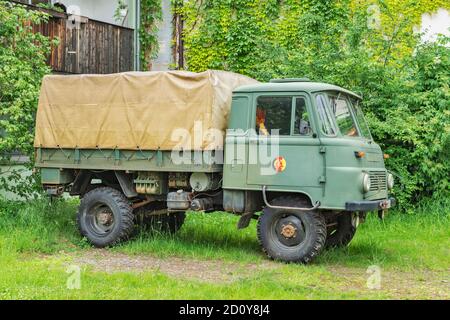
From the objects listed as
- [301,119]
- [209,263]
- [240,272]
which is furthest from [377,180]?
[209,263]

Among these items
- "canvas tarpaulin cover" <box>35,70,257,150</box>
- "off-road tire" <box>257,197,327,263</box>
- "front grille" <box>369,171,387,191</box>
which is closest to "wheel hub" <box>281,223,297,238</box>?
"off-road tire" <box>257,197,327,263</box>

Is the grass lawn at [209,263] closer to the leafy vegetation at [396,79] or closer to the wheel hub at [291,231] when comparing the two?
the wheel hub at [291,231]

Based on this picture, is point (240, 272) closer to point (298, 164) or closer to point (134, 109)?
point (298, 164)

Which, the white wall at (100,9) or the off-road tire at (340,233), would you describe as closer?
the off-road tire at (340,233)

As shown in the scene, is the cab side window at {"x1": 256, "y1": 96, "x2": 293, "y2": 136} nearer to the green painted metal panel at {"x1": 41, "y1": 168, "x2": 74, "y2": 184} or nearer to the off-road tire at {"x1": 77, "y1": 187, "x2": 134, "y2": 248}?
the off-road tire at {"x1": 77, "y1": 187, "x2": 134, "y2": 248}

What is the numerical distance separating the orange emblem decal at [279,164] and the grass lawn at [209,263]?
135cm

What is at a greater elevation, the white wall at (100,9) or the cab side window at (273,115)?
the white wall at (100,9)

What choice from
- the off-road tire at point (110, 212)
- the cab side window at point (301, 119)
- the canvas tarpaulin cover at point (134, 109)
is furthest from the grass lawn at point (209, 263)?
the cab side window at point (301, 119)

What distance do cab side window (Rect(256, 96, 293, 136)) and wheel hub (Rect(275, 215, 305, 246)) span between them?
A: 1249mm

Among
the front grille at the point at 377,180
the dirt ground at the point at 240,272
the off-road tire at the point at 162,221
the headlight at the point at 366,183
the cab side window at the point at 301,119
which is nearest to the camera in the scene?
the dirt ground at the point at 240,272

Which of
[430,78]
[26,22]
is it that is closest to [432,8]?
[430,78]

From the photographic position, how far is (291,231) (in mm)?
8562

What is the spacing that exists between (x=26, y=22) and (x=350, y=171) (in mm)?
8287

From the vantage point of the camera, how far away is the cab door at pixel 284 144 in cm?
837
